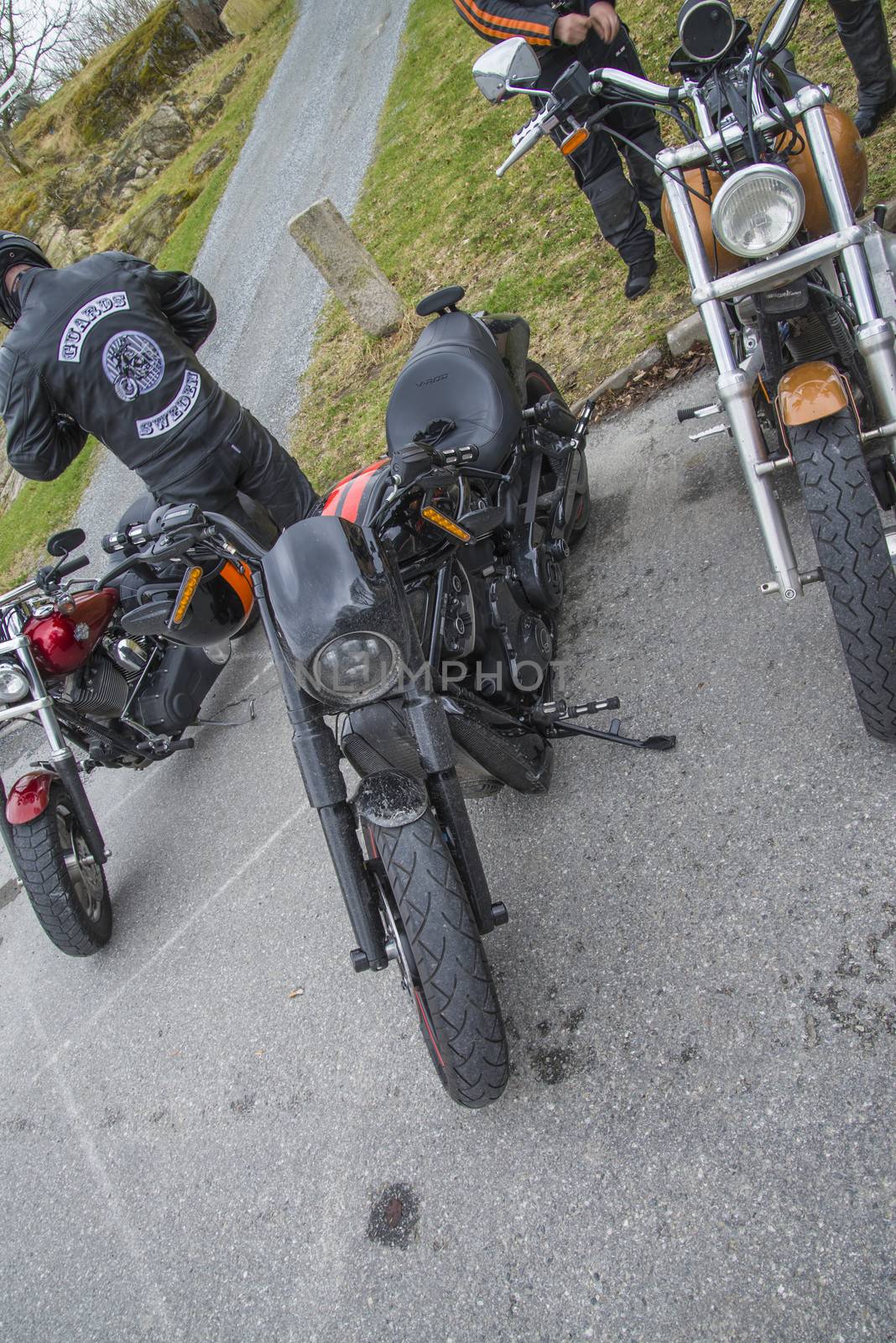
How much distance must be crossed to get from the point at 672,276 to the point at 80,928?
14.2 feet

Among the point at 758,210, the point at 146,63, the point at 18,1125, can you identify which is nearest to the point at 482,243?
the point at 758,210

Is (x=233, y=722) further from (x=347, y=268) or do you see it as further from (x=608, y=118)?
(x=347, y=268)

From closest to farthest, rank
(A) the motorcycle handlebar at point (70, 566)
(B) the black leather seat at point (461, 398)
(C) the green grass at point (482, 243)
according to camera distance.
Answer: (B) the black leather seat at point (461, 398), (A) the motorcycle handlebar at point (70, 566), (C) the green grass at point (482, 243)

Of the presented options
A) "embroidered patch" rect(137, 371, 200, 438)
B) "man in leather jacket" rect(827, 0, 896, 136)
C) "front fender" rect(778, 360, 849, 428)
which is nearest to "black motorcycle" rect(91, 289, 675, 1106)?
"front fender" rect(778, 360, 849, 428)

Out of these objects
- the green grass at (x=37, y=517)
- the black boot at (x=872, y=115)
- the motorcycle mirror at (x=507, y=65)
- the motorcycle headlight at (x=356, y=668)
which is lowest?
the green grass at (x=37, y=517)

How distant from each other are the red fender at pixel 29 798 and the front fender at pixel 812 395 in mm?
2950

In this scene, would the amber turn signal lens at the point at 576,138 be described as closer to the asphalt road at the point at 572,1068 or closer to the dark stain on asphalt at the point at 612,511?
the asphalt road at the point at 572,1068

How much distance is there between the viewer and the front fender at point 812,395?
79.4 inches

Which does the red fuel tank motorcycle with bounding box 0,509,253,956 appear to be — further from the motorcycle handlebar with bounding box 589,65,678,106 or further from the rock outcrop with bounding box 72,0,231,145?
the rock outcrop with bounding box 72,0,231,145

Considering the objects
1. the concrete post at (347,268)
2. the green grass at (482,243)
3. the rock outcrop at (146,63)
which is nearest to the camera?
the green grass at (482,243)

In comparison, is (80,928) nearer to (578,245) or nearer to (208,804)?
(208,804)

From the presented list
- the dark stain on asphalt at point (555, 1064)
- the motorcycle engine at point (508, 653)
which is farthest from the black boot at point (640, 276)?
the dark stain on asphalt at point (555, 1064)

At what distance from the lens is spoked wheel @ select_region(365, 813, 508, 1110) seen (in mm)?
1871

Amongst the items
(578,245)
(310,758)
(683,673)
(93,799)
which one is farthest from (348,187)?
(310,758)
